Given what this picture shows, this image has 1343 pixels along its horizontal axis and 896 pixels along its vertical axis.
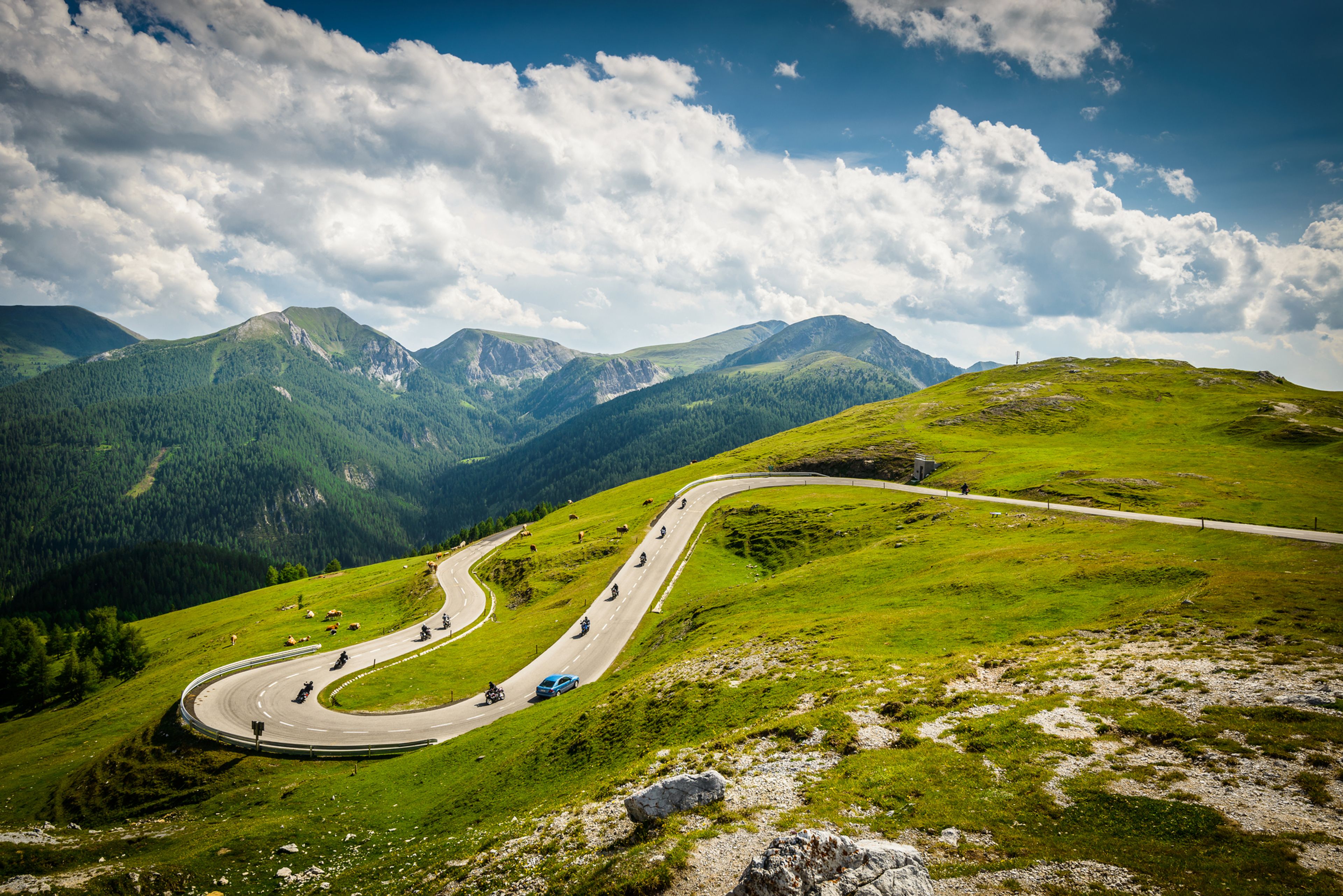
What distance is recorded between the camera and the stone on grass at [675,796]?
64.6 feet

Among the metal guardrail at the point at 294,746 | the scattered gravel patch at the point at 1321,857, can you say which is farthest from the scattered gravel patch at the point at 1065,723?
the metal guardrail at the point at 294,746

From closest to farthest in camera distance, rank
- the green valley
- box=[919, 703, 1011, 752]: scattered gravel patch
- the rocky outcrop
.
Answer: the rocky outcrop → the green valley → box=[919, 703, 1011, 752]: scattered gravel patch

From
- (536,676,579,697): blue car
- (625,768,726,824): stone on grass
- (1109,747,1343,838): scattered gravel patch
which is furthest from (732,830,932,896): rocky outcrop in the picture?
(536,676,579,697): blue car

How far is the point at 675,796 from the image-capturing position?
1988 centimetres

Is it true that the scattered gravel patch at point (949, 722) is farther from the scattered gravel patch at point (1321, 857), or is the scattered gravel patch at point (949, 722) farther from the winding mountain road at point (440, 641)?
the winding mountain road at point (440, 641)

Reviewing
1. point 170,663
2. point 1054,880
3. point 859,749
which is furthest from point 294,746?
point 170,663

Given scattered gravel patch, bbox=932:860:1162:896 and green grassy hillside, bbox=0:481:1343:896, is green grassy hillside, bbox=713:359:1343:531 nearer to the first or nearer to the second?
green grassy hillside, bbox=0:481:1343:896

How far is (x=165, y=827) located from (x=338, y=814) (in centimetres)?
1389

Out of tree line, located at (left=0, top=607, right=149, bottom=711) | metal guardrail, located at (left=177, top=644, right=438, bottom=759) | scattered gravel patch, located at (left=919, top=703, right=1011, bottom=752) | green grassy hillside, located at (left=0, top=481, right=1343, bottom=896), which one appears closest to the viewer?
green grassy hillside, located at (left=0, top=481, right=1343, bottom=896)

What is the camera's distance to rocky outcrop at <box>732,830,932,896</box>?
1329 cm

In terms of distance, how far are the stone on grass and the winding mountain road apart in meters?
29.4

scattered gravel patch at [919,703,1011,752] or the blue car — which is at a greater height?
scattered gravel patch at [919,703,1011,752]

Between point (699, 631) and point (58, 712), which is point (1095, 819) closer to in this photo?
point (699, 631)

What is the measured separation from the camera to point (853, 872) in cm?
1361
